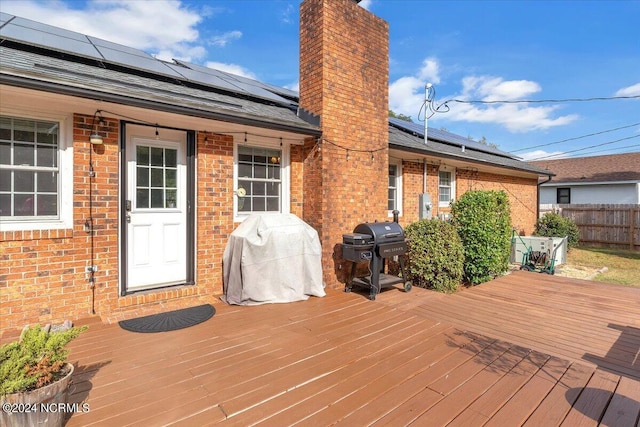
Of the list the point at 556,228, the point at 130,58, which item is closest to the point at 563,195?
the point at 556,228

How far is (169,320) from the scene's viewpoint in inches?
159

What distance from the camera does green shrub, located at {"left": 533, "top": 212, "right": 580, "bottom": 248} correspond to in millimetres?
12375

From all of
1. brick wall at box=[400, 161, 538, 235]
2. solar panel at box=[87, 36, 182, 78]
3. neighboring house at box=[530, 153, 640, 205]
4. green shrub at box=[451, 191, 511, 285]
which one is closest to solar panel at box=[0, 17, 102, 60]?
solar panel at box=[87, 36, 182, 78]

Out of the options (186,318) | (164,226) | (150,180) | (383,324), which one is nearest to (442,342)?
A: (383,324)

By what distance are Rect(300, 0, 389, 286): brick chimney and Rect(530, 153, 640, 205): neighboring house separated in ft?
51.7

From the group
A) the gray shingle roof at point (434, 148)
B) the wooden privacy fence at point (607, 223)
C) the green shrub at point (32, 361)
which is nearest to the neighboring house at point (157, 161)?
the gray shingle roof at point (434, 148)

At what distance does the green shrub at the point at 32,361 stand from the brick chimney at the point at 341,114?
393 centimetres

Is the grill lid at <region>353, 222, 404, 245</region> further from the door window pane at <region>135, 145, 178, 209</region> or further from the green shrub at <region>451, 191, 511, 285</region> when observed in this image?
the door window pane at <region>135, 145, 178, 209</region>

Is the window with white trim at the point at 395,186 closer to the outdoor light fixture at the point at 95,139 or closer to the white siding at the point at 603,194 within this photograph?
the outdoor light fixture at the point at 95,139

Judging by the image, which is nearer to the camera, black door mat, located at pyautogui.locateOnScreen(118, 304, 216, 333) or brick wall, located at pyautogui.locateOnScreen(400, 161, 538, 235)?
black door mat, located at pyautogui.locateOnScreen(118, 304, 216, 333)

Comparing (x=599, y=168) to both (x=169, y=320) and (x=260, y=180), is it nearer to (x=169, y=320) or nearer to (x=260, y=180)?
(x=260, y=180)

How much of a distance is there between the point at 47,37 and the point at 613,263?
1491 centimetres

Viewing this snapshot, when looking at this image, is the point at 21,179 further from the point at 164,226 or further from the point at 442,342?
the point at 442,342

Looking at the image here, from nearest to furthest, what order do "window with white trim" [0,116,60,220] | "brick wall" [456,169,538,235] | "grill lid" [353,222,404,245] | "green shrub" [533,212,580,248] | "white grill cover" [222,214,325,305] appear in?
"window with white trim" [0,116,60,220] → "white grill cover" [222,214,325,305] → "grill lid" [353,222,404,245] → "brick wall" [456,169,538,235] → "green shrub" [533,212,580,248]
